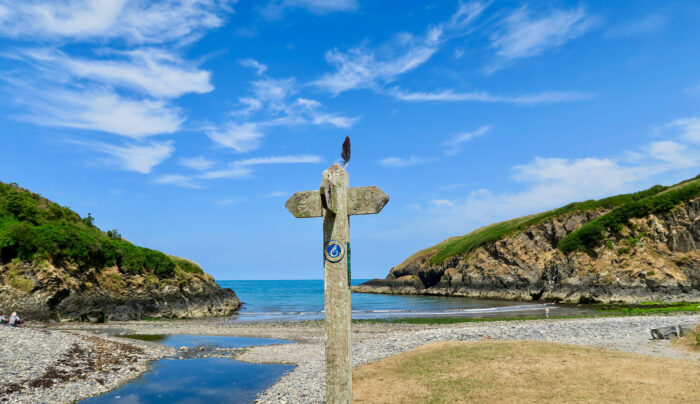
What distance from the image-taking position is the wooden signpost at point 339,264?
553 cm

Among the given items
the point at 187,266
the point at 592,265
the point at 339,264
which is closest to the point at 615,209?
the point at 592,265

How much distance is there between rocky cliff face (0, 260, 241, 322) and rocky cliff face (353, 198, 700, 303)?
52.6 meters

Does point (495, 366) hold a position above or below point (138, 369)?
above

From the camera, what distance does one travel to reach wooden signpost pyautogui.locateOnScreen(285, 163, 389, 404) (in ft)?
18.1

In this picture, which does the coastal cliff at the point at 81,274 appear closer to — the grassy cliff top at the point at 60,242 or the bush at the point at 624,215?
the grassy cliff top at the point at 60,242

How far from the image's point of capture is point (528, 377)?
11.1 metres

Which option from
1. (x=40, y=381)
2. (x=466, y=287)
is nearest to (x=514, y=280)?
(x=466, y=287)

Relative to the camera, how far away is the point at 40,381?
49.0 feet

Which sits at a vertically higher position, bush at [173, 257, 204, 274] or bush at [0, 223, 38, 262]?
bush at [0, 223, 38, 262]

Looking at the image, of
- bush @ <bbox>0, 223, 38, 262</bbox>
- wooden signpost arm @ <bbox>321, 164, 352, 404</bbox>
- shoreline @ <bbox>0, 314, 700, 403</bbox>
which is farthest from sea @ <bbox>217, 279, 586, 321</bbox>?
wooden signpost arm @ <bbox>321, 164, 352, 404</bbox>

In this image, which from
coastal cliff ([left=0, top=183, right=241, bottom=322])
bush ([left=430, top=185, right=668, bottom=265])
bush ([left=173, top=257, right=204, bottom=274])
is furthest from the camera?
bush ([left=430, top=185, right=668, bottom=265])

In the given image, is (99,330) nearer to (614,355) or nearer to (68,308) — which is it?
(68,308)

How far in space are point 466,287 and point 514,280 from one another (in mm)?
12629

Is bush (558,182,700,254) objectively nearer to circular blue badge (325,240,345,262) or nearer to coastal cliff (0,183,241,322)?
coastal cliff (0,183,241,322)
